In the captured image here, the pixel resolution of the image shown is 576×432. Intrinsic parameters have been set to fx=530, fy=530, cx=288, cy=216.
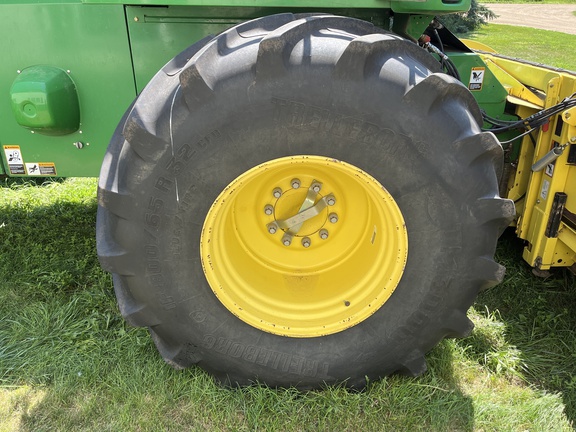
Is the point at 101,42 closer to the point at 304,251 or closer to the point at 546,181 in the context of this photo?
the point at 304,251

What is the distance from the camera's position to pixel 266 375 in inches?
88.2

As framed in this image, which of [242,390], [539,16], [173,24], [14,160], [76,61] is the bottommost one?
[539,16]

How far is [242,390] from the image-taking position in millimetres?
2273

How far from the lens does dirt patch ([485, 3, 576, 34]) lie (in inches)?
840

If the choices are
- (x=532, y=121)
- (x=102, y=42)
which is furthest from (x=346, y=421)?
(x=102, y=42)

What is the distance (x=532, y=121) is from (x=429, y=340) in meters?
1.17

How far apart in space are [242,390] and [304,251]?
26.2 inches

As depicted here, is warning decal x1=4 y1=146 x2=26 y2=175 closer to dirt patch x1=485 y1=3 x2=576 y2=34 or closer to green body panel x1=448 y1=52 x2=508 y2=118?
green body panel x1=448 y1=52 x2=508 y2=118

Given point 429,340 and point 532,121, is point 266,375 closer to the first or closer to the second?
point 429,340

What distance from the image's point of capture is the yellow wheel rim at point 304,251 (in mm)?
2168

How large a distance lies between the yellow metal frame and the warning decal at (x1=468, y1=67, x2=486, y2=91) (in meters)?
0.24

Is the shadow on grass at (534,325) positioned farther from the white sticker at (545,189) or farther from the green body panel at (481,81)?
the green body panel at (481,81)

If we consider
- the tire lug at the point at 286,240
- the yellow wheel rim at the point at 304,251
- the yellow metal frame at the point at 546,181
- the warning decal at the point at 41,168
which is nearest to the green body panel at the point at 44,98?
the warning decal at the point at 41,168

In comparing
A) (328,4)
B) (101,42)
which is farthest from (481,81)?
(101,42)
